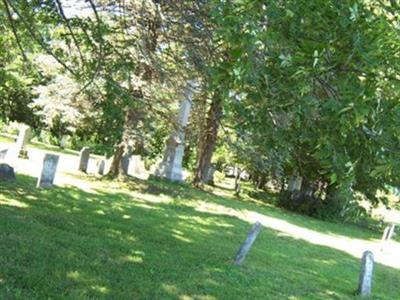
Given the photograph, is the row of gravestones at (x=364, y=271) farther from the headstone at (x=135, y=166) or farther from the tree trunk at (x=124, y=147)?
the headstone at (x=135, y=166)

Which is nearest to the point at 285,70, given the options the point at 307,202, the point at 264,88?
the point at 264,88

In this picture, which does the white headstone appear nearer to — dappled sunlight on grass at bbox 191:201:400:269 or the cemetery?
the cemetery

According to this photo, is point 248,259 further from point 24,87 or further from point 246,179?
point 246,179

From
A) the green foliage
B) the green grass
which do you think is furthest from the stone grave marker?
the green foliage

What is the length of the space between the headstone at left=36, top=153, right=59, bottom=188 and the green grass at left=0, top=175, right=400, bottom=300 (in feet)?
1.14

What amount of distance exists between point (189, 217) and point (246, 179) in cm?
2776

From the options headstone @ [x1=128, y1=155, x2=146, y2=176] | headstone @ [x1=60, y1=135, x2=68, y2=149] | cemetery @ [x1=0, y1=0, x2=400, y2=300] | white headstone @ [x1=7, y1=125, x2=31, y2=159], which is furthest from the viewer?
headstone @ [x1=60, y1=135, x2=68, y2=149]

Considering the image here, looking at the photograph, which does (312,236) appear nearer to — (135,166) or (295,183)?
(135,166)

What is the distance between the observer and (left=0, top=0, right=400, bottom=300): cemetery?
296 centimetres

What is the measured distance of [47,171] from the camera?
14.0 meters

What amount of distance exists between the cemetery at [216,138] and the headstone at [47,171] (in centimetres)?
4

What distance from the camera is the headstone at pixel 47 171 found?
13.9 metres

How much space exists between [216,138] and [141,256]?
341cm

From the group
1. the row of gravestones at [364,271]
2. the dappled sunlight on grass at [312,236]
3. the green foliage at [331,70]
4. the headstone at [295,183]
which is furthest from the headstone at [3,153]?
the green foliage at [331,70]
